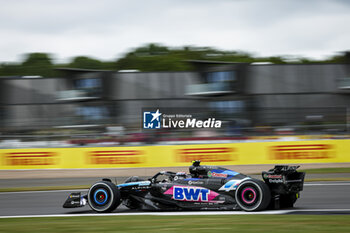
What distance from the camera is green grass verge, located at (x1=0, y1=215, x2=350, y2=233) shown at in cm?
656

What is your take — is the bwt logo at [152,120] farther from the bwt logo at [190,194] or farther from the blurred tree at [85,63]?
the blurred tree at [85,63]

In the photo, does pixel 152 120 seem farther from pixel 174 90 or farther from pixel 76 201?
pixel 76 201

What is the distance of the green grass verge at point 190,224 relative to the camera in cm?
656

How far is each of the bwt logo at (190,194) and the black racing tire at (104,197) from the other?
1281mm

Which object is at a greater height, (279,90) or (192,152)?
(279,90)

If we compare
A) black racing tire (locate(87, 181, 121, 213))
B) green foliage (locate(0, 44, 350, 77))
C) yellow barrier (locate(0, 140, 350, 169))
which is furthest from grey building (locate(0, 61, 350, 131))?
green foliage (locate(0, 44, 350, 77))

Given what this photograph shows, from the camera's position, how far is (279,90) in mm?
28109

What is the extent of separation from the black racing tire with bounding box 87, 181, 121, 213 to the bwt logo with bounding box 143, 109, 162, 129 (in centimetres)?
997

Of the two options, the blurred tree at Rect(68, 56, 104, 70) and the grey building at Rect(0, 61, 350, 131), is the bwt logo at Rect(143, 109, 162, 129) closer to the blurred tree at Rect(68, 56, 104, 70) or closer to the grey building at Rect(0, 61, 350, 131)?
the grey building at Rect(0, 61, 350, 131)

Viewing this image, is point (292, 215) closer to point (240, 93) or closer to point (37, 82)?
point (240, 93)

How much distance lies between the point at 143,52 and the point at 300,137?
61.0 meters

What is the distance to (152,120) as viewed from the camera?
2045 cm

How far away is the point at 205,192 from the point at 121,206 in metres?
2.68

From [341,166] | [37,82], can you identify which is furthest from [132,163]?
[37,82]
